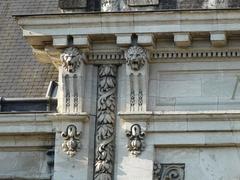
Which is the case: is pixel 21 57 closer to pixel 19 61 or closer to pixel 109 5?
pixel 19 61

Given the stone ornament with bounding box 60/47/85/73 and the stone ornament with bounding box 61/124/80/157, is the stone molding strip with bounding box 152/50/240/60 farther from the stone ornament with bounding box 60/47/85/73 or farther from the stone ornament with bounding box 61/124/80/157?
the stone ornament with bounding box 61/124/80/157

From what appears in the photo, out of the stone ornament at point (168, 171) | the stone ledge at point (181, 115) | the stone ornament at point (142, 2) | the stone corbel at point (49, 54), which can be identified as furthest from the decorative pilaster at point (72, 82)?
the stone ornament at point (168, 171)

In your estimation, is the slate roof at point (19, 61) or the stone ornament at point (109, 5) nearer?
the stone ornament at point (109, 5)

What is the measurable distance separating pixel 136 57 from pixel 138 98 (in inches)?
33.1

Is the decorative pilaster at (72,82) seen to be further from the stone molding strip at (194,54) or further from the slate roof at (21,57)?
the slate roof at (21,57)

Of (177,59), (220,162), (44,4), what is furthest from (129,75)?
(44,4)

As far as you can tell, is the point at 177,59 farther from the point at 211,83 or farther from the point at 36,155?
the point at 36,155

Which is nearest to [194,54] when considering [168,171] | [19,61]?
[168,171]

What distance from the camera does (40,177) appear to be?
2086 centimetres

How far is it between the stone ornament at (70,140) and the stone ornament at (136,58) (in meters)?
1.75

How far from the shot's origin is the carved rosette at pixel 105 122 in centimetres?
2020

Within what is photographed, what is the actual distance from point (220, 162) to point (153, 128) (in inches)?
59.4

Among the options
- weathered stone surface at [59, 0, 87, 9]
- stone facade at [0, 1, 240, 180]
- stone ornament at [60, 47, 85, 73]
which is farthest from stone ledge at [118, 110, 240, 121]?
weathered stone surface at [59, 0, 87, 9]

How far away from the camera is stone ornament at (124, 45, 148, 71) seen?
20484 millimetres
